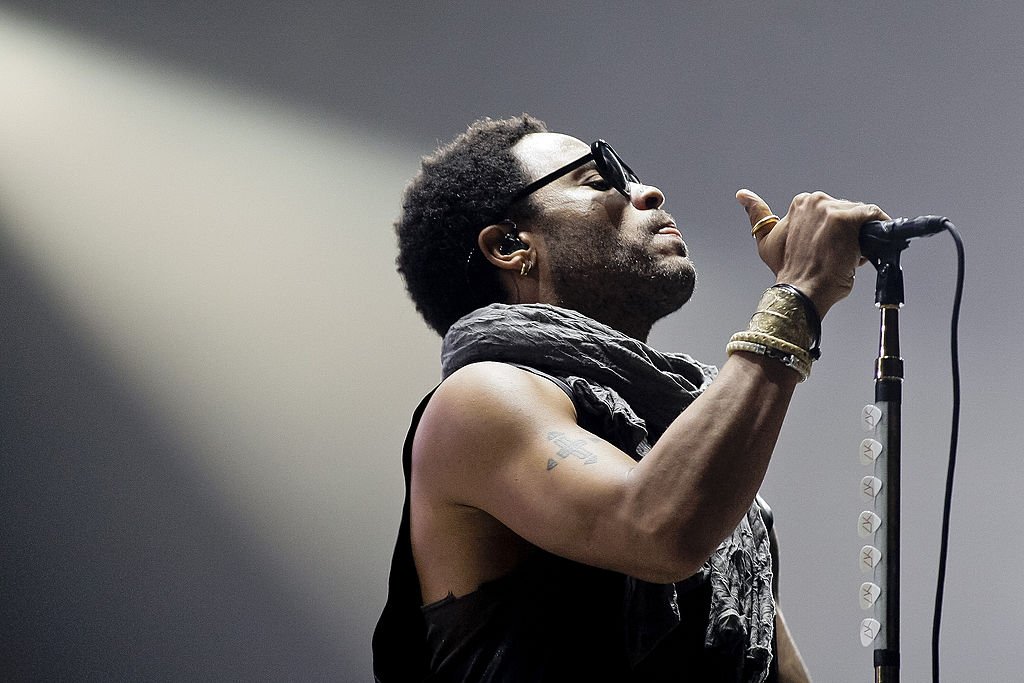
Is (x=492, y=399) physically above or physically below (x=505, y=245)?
below

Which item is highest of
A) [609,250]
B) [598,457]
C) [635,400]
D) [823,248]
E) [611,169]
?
[611,169]

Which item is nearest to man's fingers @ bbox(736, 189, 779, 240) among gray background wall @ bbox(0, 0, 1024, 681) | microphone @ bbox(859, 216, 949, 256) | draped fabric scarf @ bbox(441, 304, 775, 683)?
microphone @ bbox(859, 216, 949, 256)

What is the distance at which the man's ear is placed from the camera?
5.48ft

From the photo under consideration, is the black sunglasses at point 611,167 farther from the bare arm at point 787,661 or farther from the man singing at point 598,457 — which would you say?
the bare arm at point 787,661

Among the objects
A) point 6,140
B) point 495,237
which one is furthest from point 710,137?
point 6,140

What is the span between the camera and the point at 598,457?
113 cm

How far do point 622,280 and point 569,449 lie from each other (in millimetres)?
478

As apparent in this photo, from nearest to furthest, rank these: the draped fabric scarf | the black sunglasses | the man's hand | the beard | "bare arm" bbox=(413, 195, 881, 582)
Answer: "bare arm" bbox=(413, 195, 881, 582)
the man's hand
the draped fabric scarf
the beard
the black sunglasses

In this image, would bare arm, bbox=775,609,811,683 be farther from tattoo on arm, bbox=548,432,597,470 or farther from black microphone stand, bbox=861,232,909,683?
tattoo on arm, bbox=548,432,597,470

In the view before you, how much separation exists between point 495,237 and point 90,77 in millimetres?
1227

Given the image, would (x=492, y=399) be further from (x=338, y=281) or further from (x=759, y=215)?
(x=338, y=281)

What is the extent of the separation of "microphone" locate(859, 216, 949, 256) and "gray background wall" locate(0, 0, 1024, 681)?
148 cm

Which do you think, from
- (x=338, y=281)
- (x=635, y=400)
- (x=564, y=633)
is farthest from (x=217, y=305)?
(x=564, y=633)

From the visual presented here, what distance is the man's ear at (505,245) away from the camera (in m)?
1.67
